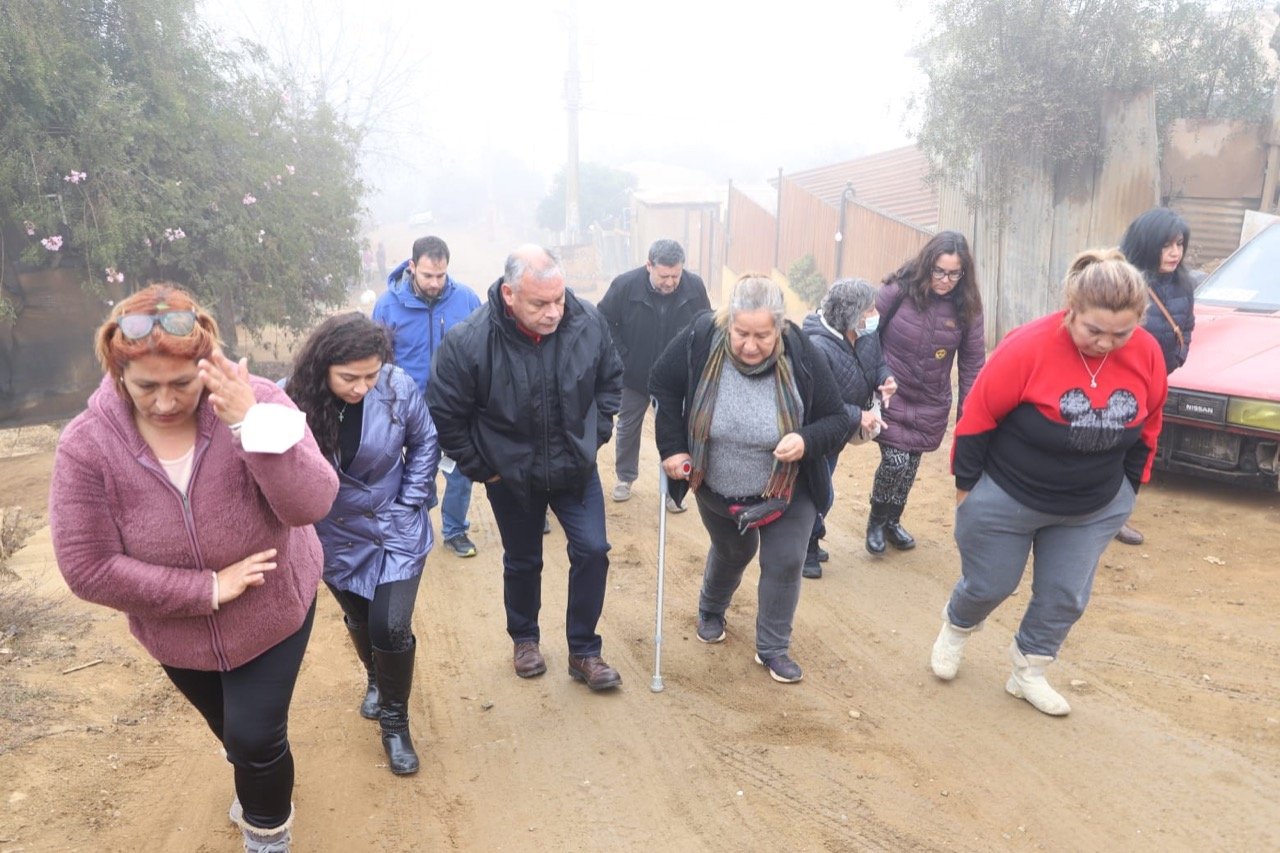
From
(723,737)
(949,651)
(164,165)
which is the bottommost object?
(723,737)

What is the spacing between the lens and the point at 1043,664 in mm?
4219

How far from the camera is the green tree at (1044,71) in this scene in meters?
9.91

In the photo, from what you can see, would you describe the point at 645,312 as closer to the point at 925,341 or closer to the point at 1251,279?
the point at 925,341

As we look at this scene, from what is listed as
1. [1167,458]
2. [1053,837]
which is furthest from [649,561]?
[1167,458]

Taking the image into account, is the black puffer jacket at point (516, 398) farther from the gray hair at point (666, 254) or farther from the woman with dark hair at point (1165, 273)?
the woman with dark hair at point (1165, 273)

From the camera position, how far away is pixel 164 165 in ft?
35.6

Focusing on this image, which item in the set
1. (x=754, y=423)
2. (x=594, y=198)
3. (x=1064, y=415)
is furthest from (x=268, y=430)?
(x=594, y=198)

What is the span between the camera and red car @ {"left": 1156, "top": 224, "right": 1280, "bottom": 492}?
6148mm

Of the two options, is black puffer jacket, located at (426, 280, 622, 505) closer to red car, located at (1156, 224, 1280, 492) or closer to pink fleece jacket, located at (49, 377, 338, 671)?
pink fleece jacket, located at (49, 377, 338, 671)

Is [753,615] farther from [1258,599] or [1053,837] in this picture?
[1258,599]

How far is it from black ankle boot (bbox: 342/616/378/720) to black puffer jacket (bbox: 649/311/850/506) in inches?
59.7

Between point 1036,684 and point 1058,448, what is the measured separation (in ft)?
3.88

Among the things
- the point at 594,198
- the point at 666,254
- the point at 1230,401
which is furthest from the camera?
the point at 594,198

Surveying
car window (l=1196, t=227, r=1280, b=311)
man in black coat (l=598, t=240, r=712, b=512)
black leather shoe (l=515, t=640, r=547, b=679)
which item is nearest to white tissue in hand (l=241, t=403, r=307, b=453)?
black leather shoe (l=515, t=640, r=547, b=679)
